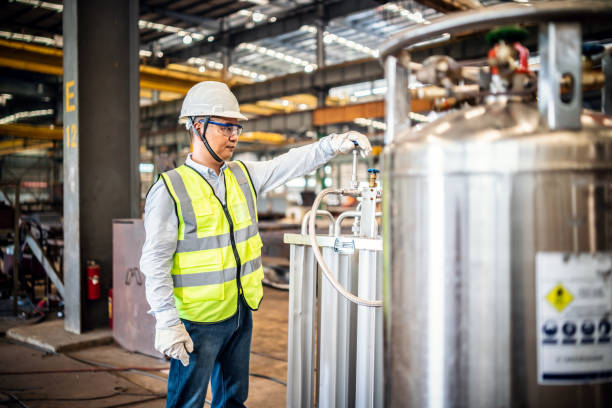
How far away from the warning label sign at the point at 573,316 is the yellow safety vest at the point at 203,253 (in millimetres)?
1364

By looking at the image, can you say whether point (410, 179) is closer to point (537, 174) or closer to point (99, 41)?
point (537, 174)

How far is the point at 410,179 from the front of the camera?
1.33 m

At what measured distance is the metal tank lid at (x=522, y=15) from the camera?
1177mm

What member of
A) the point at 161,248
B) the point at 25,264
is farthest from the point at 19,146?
the point at 161,248

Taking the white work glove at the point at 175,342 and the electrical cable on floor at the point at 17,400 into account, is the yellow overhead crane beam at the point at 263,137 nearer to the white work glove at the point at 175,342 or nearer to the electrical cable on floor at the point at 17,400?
the electrical cable on floor at the point at 17,400

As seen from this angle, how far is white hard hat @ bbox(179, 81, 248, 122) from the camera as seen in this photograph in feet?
7.48

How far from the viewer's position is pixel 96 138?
4.82 meters

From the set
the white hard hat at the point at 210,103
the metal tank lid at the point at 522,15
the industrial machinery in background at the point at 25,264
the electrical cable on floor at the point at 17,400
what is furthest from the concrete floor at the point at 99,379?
the metal tank lid at the point at 522,15

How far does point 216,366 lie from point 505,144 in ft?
5.87

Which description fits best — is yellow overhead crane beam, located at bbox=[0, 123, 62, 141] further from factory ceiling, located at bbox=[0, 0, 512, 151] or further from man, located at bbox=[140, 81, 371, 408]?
man, located at bbox=[140, 81, 371, 408]

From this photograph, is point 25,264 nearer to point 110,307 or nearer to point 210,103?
point 110,307

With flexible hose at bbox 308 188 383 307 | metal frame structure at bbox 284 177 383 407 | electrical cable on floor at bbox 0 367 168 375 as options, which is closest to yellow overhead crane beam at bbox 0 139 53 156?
electrical cable on floor at bbox 0 367 168 375

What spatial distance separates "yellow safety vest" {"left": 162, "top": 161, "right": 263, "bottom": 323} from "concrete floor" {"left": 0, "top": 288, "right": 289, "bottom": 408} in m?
1.51

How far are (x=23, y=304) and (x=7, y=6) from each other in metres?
6.83
